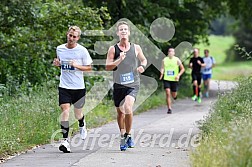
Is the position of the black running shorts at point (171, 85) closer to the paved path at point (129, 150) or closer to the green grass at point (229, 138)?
the paved path at point (129, 150)

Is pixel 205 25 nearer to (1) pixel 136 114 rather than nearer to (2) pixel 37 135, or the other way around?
(1) pixel 136 114

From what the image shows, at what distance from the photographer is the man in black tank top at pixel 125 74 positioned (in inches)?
467

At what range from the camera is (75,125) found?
15.3 meters

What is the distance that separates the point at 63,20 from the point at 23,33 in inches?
49.4

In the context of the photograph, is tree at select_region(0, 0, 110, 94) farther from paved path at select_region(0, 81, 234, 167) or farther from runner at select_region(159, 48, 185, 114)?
paved path at select_region(0, 81, 234, 167)

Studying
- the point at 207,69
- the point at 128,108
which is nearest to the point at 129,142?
the point at 128,108

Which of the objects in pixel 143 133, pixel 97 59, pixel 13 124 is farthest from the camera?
pixel 97 59

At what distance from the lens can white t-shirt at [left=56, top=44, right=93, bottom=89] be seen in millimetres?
12102

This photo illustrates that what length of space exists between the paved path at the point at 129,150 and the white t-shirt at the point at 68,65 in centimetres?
112

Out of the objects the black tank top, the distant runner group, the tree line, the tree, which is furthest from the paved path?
the tree

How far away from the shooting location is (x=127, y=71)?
1195 centimetres

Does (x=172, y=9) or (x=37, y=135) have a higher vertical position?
(x=172, y=9)

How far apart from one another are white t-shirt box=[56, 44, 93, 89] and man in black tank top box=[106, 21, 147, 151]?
51cm

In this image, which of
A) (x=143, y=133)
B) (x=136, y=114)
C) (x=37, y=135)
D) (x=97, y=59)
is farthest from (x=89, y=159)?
(x=97, y=59)
